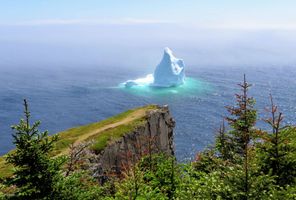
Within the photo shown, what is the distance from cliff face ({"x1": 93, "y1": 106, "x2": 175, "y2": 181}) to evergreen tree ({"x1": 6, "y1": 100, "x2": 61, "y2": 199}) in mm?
26562

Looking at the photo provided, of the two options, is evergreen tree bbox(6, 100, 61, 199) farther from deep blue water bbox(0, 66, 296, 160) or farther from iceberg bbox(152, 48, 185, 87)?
iceberg bbox(152, 48, 185, 87)

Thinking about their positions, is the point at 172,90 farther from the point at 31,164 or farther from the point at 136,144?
the point at 31,164

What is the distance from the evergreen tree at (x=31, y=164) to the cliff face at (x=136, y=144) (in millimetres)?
26562

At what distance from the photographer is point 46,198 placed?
62.6 feet

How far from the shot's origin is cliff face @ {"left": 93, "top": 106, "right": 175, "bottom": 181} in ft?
180

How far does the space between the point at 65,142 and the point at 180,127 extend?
56252mm

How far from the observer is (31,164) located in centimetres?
1909

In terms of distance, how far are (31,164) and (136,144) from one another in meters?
30.1

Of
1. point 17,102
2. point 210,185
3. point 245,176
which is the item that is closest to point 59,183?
point 210,185

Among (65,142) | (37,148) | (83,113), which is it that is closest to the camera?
(37,148)

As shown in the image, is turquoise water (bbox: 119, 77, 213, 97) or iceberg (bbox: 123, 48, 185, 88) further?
iceberg (bbox: 123, 48, 185, 88)

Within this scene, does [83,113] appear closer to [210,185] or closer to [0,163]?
[0,163]

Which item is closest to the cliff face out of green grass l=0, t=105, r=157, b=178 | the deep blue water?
green grass l=0, t=105, r=157, b=178

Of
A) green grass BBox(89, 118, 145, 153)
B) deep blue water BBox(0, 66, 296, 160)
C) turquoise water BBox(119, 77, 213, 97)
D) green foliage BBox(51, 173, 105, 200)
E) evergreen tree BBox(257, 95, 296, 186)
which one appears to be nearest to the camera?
evergreen tree BBox(257, 95, 296, 186)
